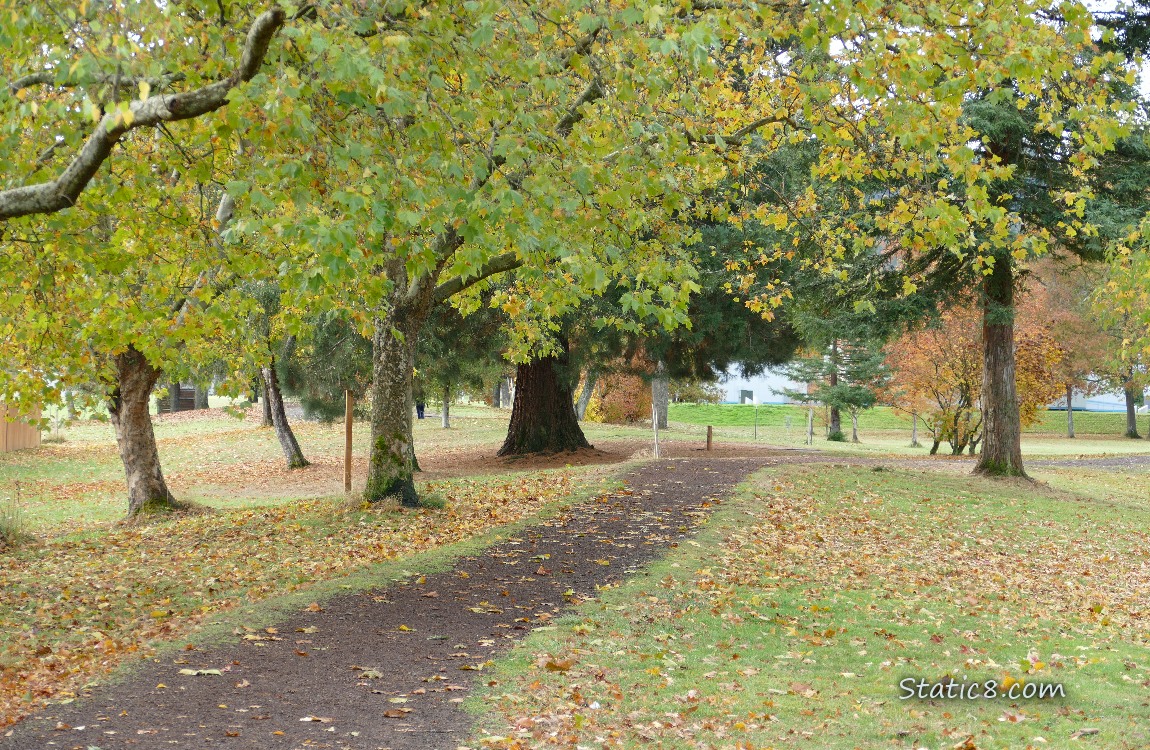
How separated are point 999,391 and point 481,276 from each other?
39.7ft

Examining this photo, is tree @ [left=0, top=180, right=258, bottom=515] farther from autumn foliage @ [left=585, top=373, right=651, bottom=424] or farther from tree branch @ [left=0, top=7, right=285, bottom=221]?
autumn foliage @ [left=585, top=373, right=651, bottom=424]

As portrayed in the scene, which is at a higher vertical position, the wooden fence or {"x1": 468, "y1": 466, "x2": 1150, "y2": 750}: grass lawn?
the wooden fence

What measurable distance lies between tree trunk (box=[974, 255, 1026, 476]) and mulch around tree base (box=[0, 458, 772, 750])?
11698 mm

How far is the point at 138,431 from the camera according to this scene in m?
16.1

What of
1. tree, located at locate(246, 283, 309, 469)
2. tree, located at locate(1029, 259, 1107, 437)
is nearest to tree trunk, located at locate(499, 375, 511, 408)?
tree, located at locate(1029, 259, 1107, 437)

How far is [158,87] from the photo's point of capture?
23.9ft

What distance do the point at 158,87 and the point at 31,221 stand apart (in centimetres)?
249

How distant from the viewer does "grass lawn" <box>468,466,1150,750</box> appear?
5.98 metres

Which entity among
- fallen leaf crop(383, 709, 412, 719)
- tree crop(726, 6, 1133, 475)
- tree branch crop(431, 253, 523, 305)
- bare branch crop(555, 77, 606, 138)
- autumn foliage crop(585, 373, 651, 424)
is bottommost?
fallen leaf crop(383, 709, 412, 719)

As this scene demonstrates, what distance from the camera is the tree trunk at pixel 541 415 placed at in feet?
85.3

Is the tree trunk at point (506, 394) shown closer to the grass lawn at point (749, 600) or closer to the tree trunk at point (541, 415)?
the tree trunk at point (541, 415)

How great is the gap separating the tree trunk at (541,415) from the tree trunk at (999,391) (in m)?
9.99

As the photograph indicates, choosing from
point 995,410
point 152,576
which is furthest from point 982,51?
point 995,410

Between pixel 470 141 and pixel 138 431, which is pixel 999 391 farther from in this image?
pixel 138 431
